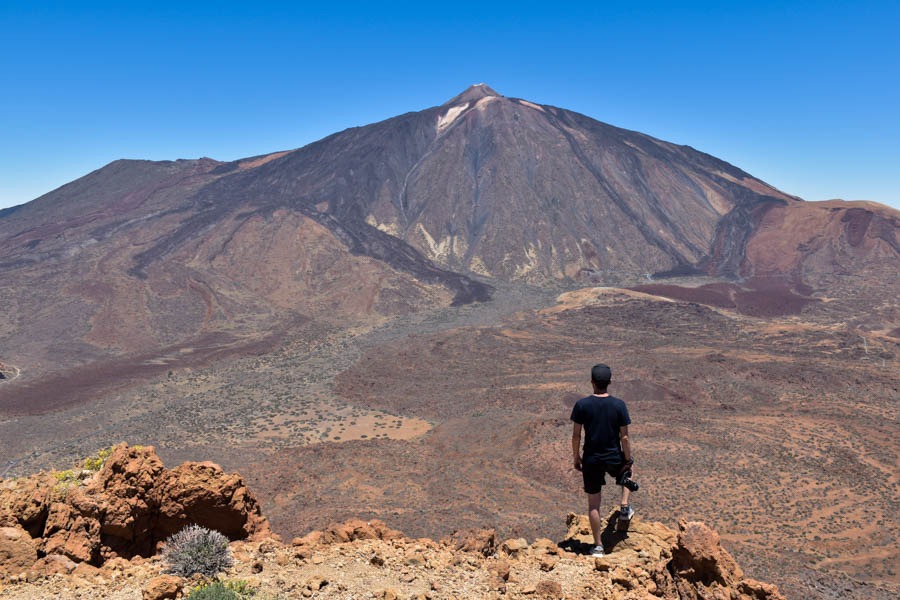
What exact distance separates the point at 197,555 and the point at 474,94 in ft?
350

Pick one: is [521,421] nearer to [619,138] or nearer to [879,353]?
[879,353]

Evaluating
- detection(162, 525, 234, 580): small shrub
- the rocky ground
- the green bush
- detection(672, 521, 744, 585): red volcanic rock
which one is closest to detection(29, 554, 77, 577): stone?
the rocky ground

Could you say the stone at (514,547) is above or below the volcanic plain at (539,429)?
above

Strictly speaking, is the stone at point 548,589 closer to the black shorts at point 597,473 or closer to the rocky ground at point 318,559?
the rocky ground at point 318,559

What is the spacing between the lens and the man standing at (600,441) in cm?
540

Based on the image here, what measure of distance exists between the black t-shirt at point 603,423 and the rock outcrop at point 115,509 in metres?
4.89

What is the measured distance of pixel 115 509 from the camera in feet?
21.7

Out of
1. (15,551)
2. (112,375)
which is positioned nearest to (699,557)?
(15,551)

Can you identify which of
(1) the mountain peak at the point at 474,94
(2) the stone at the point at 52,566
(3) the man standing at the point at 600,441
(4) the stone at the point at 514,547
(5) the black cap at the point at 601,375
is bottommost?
(4) the stone at the point at 514,547

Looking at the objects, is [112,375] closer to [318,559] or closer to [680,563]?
[318,559]

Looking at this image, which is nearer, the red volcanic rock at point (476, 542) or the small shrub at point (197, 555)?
the small shrub at point (197, 555)

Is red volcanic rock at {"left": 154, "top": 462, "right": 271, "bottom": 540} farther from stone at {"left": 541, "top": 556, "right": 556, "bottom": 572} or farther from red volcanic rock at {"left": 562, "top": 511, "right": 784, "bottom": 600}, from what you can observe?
red volcanic rock at {"left": 562, "top": 511, "right": 784, "bottom": 600}

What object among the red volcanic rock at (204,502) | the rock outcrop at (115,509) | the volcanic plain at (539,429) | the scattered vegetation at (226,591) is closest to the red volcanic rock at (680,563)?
the scattered vegetation at (226,591)

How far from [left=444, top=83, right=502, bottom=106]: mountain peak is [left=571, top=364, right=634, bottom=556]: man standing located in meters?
103
